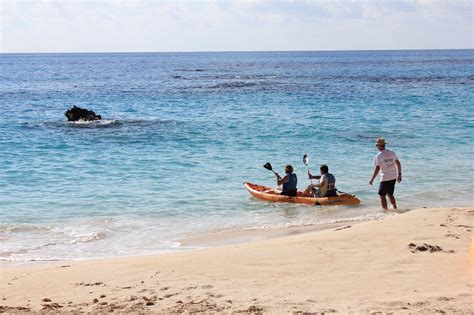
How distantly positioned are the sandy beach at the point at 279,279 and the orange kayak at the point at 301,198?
13.2ft

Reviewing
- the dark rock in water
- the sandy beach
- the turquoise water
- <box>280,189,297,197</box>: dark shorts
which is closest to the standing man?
the turquoise water

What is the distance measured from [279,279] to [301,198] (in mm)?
6911

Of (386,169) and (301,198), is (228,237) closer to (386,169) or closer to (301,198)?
(301,198)

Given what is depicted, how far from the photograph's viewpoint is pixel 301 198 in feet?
47.5

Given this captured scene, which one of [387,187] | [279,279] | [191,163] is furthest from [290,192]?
[279,279]

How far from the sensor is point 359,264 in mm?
Answer: 8164

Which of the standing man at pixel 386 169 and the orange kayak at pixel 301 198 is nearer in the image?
the standing man at pixel 386 169

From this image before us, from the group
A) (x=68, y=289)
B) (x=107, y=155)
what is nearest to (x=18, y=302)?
(x=68, y=289)

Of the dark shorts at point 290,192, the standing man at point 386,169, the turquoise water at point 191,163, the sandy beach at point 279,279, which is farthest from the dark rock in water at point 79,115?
the sandy beach at point 279,279

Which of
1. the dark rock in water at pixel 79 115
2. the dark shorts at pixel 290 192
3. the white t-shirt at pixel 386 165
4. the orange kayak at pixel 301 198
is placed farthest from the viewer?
the dark rock in water at pixel 79 115

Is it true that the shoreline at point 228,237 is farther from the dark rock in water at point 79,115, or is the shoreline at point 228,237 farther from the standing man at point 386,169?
the dark rock in water at point 79,115

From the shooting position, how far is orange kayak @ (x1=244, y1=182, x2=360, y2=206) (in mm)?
14039

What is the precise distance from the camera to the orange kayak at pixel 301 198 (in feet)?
46.1

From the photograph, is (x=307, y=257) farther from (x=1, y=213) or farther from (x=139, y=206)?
(x=1, y=213)
